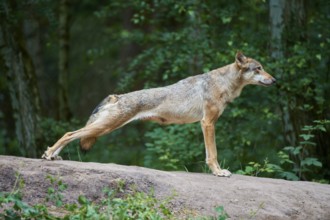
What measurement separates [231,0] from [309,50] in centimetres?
227

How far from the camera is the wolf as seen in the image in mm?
8812

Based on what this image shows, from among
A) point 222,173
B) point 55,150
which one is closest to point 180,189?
point 222,173

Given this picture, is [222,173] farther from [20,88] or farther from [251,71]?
[20,88]

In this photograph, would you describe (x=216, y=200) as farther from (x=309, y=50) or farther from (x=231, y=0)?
(x=231, y=0)

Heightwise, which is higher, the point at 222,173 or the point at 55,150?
the point at 55,150

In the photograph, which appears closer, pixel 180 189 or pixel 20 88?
pixel 180 189

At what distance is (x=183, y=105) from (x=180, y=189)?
227 cm

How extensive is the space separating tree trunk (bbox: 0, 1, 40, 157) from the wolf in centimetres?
332

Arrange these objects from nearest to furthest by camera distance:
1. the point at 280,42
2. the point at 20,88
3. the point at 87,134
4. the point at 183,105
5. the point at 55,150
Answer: the point at 55,150
the point at 87,134
the point at 183,105
the point at 20,88
the point at 280,42

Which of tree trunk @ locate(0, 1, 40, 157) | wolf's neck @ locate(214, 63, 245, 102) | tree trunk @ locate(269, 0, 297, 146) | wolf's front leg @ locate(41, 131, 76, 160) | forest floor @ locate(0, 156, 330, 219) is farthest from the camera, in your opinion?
tree trunk @ locate(269, 0, 297, 146)

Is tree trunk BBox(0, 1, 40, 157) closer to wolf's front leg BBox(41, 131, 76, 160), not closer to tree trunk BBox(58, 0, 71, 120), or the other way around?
wolf's front leg BBox(41, 131, 76, 160)

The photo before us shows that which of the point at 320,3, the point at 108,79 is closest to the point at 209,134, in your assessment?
the point at 320,3

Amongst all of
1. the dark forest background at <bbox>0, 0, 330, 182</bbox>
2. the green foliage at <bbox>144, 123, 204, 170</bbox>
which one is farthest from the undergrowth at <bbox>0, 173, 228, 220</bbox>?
the green foliage at <bbox>144, 123, 204, 170</bbox>

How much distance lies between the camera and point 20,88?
1188cm
